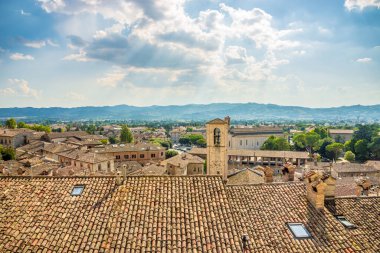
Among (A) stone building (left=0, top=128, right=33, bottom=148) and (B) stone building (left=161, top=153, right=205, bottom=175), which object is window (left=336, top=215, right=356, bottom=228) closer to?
(B) stone building (left=161, top=153, right=205, bottom=175)

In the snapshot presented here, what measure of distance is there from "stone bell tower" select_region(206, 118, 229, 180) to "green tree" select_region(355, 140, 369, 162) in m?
75.0

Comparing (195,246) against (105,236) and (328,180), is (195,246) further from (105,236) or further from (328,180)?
(328,180)

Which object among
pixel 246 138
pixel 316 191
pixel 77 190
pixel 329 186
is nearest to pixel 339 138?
pixel 246 138

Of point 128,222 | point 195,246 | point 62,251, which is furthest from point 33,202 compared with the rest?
point 195,246

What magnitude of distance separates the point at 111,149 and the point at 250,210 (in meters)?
66.8

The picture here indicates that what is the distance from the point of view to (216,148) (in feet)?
109

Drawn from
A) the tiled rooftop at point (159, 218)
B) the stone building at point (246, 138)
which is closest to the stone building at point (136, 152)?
the stone building at point (246, 138)

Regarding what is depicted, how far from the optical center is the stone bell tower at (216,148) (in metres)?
32.9

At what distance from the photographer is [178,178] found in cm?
1354

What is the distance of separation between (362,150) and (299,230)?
301ft

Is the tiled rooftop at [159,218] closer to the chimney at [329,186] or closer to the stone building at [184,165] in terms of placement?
the chimney at [329,186]

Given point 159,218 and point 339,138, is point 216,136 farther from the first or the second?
point 339,138

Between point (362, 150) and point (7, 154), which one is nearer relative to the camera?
point (7, 154)

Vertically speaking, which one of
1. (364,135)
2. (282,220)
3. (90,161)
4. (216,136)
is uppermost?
(216,136)
